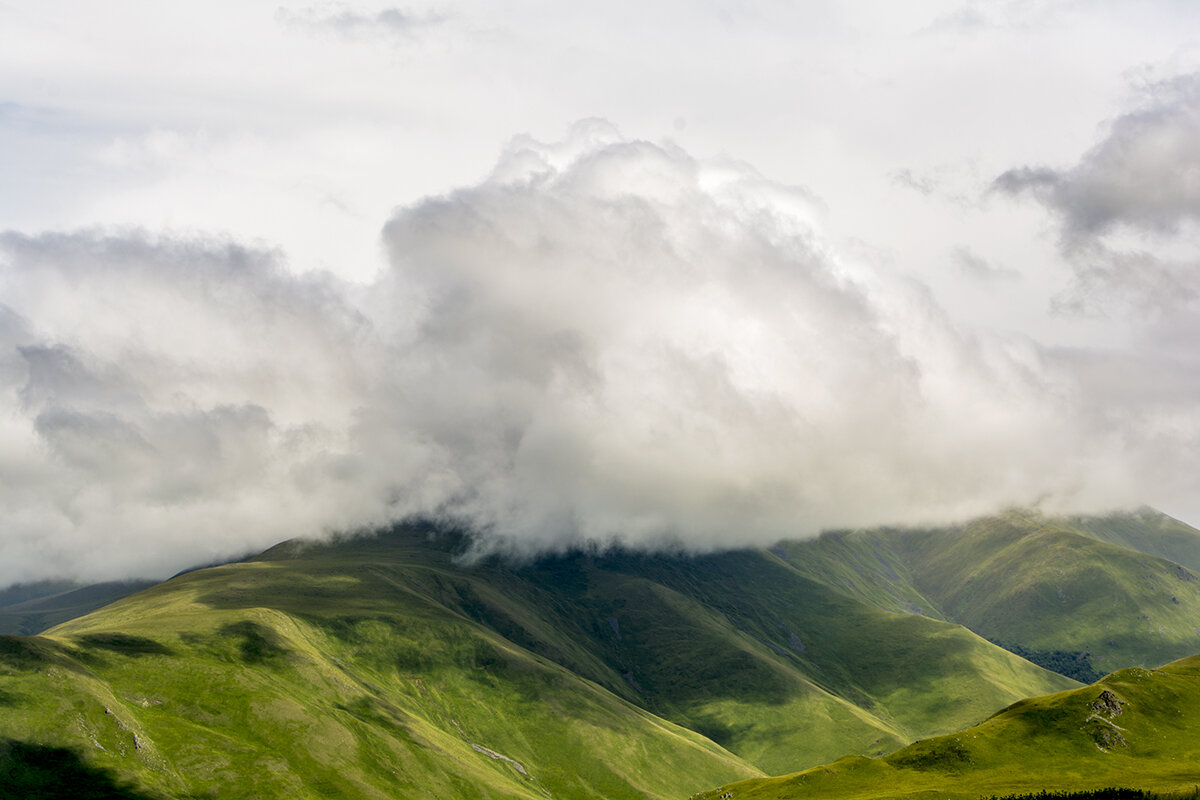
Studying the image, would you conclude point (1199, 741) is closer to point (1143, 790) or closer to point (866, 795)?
point (1143, 790)

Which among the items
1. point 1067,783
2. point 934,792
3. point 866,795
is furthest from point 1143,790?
point 866,795

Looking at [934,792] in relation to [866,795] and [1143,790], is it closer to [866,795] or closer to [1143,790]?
[866,795]

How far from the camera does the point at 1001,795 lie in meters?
180

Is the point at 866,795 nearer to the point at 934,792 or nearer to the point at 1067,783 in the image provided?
the point at 934,792

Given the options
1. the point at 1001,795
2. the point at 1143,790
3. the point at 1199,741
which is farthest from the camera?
the point at 1199,741

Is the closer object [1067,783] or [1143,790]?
[1143,790]

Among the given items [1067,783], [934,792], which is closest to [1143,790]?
[1067,783]

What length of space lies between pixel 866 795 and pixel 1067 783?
40254mm

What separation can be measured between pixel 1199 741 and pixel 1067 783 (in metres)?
37.4

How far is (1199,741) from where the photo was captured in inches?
7746

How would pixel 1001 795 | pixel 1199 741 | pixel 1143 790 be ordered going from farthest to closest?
pixel 1199 741, pixel 1001 795, pixel 1143 790

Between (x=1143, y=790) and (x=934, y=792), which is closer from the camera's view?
(x=1143, y=790)

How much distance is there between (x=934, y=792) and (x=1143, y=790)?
38954mm

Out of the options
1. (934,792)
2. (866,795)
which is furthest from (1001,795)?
(866,795)
